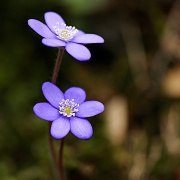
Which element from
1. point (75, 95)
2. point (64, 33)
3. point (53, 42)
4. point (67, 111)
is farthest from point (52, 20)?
point (67, 111)

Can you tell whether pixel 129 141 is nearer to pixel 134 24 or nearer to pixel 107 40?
pixel 107 40

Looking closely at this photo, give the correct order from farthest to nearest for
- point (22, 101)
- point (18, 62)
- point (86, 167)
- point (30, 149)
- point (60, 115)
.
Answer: point (18, 62) → point (22, 101) → point (30, 149) → point (86, 167) → point (60, 115)

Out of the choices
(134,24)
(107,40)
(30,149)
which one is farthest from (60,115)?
(134,24)

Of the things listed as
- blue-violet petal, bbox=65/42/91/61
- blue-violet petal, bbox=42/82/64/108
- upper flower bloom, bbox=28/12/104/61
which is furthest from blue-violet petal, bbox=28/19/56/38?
blue-violet petal, bbox=42/82/64/108

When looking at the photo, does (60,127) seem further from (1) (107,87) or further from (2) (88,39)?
(1) (107,87)

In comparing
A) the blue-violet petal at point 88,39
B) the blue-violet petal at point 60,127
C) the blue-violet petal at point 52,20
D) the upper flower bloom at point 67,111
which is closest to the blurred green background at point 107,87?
the blue-violet petal at point 52,20

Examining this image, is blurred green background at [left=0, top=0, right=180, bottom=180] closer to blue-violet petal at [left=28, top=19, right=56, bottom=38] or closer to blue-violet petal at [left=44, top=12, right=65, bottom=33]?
blue-violet petal at [left=44, top=12, right=65, bottom=33]

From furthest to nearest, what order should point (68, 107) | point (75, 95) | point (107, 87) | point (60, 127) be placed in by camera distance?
point (107, 87) → point (75, 95) → point (68, 107) → point (60, 127)
